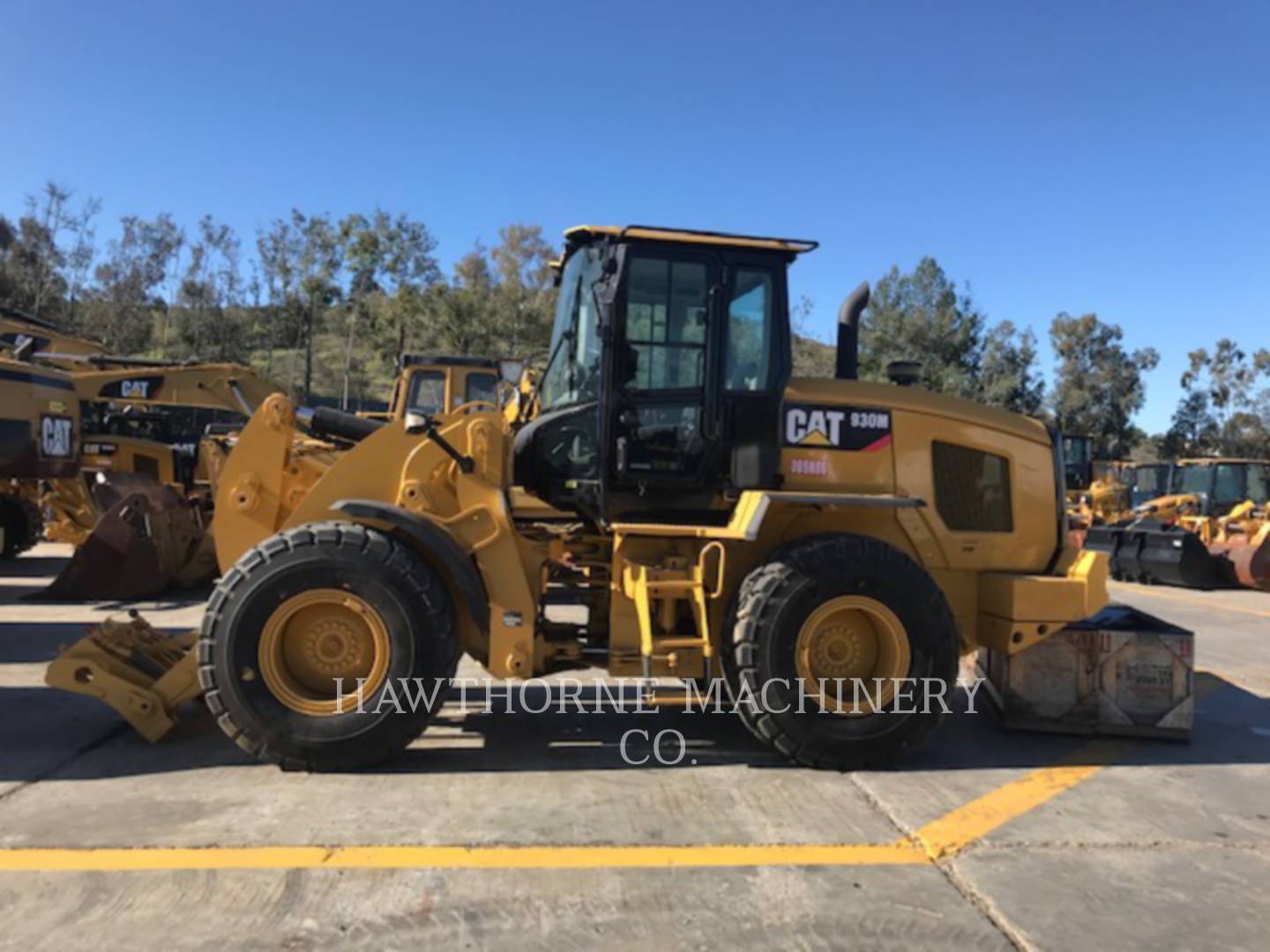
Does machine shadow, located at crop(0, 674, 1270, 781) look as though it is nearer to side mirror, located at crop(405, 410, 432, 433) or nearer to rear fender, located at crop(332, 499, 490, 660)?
rear fender, located at crop(332, 499, 490, 660)

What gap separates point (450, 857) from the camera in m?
3.44

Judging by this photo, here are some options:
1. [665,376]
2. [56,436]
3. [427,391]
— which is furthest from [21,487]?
[665,376]

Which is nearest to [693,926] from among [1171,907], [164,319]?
[1171,907]

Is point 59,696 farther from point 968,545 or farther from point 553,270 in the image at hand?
point 968,545

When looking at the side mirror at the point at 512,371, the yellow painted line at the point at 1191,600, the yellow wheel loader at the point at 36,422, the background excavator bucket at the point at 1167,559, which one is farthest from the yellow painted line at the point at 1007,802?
the yellow wheel loader at the point at 36,422

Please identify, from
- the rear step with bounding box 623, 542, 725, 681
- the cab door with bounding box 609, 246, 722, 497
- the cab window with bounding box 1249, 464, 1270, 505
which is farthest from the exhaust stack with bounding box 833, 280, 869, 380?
the cab window with bounding box 1249, 464, 1270, 505

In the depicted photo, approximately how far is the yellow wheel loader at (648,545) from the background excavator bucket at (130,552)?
15.0 ft

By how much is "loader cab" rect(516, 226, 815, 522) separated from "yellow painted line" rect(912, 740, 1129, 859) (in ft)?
6.21

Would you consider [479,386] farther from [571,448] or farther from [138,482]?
[571,448]

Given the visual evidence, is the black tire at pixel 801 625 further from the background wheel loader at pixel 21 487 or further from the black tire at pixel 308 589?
the background wheel loader at pixel 21 487

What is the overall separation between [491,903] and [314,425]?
3.30 m

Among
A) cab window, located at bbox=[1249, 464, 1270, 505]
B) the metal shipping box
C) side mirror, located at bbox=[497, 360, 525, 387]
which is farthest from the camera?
cab window, located at bbox=[1249, 464, 1270, 505]

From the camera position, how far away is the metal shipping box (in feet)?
16.9

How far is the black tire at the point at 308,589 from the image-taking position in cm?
423
